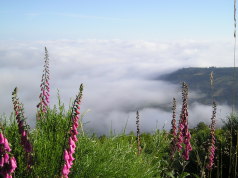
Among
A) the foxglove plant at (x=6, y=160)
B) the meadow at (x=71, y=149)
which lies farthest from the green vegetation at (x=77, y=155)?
the foxglove plant at (x=6, y=160)

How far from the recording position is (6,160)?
3.12m

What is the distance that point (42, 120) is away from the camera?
6688mm

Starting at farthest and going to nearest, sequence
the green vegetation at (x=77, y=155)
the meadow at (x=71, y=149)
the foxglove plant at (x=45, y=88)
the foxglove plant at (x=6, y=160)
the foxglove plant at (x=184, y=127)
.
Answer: the foxglove plant at (x=45, y=88) → the foxglove plant at (x=184, y=127) → the green vegetation at (x=77, y=155) → the meadow at (x=71, y=149) → the foxglove plant at (x=6, y=160)

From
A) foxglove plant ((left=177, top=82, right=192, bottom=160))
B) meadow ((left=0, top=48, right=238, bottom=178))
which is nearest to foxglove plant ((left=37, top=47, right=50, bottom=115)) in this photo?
meadow ((left=0, top=48, right=238, bottom=178))

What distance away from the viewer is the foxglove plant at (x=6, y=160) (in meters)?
3.12

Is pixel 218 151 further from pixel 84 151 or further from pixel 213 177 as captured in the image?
pixel 84 151

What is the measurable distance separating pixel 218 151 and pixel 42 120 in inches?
202

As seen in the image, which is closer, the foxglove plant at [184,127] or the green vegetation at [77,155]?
the green vegetation at [77,155]

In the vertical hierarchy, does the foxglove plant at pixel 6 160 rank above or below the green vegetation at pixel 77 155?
above

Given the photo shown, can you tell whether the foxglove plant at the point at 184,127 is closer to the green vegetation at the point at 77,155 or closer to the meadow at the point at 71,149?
the meadow at the point at 71,149

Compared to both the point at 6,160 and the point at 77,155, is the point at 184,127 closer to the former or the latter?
the point at 77,155

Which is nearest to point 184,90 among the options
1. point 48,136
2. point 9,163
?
point 48,136

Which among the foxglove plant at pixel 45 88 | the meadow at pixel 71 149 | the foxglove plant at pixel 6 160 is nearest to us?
the foxglove plant at pixel 6 160

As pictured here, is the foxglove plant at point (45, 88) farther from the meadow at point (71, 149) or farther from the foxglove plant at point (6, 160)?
the foxglove plant at point (6, 160)
